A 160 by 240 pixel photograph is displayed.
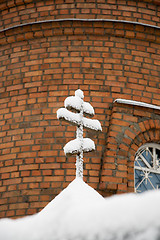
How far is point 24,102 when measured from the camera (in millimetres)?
4781

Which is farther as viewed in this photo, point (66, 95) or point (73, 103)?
point (66, 95)

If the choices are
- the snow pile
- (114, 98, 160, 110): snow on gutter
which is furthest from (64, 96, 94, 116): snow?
(114, 98, 160, 110): snow on gutter

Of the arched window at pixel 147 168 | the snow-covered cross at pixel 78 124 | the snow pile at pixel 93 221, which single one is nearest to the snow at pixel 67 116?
the snow-covered cross at pixel 78 124

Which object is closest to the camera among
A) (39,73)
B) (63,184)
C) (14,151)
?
(63,184)

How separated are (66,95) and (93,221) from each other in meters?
3.16

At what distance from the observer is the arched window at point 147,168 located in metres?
4.68

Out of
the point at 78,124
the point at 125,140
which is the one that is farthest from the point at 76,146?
the point at 125,140

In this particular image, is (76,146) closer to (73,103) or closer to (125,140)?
(73,103)

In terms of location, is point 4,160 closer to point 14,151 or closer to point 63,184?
point 14,151

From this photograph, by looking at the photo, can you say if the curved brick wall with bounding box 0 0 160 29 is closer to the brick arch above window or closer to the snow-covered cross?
the brick arch above window

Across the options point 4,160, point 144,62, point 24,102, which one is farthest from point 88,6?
point 4,160

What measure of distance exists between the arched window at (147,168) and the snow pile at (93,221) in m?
2.78

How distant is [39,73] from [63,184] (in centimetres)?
146

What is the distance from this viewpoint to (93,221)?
5.28 ft
